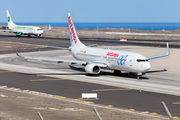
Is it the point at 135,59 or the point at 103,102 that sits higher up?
the point at 135,59

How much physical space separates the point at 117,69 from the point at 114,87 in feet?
24.6

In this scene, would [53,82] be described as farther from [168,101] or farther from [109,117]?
[109,117]

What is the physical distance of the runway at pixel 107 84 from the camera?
101 feet

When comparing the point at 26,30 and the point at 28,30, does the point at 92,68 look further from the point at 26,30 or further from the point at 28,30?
the point at 26,30

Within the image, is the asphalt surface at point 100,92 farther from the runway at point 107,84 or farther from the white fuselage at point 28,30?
the white fuselage at point 28,30

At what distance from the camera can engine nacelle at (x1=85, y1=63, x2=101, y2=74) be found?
45.9 m

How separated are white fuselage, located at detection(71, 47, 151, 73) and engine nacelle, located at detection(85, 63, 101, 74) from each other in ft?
5.02

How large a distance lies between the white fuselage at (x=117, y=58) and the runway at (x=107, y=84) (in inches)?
73.1

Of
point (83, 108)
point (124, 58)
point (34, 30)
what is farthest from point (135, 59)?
point (34, 30)

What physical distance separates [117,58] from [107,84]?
5.69 metres

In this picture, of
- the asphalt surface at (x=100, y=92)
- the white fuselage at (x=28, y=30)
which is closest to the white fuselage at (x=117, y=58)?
the asphalt surface at (x=100, y=92)

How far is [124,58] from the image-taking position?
43.8 m

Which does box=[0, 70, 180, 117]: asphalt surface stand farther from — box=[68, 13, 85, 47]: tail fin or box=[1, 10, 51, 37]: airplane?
box=[1, 10, 51, 37]: airplane

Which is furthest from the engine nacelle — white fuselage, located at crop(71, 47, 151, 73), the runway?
white fuselage, located at crop(71, 47, 151, 73)
